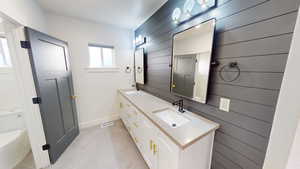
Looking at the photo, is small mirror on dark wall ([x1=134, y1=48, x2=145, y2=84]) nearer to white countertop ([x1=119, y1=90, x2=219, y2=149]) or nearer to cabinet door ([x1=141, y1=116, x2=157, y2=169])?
cabinet door ([x1=141, y1=116, x2=157, y2=169])

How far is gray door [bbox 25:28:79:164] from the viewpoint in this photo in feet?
4.61

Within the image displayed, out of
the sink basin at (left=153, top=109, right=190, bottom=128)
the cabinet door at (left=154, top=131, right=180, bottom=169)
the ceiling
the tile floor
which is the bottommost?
the tile floor

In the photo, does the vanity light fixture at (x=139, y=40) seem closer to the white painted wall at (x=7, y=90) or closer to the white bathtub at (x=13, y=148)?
the white painted wall at (x=7, y=90)

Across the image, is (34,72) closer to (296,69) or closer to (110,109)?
(110,109)

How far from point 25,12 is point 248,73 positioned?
2824mm

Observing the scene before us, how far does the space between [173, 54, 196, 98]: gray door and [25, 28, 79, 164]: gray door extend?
1996 mm

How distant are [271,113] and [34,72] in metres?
2.61

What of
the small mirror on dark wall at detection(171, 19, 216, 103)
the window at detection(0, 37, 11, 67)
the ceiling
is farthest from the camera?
the window at detection(0, 37, 11, 67)

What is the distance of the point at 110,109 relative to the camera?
9.51ft

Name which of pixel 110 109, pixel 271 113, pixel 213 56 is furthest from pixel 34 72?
pixel 271 113

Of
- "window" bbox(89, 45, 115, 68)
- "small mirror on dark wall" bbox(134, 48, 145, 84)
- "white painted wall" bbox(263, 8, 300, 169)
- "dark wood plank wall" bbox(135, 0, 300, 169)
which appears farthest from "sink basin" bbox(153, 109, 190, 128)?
"window" bbox(89, 45, 115, 68)

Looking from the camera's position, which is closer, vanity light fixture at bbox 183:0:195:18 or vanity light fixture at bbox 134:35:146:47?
vanity light fixture at bbox 183:0:195:18

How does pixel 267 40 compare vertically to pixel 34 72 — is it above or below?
above

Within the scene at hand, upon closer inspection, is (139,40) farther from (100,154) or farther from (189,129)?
(100,154)
